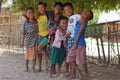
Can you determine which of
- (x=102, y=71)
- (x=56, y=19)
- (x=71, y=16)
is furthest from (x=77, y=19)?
(x=102, y=71)

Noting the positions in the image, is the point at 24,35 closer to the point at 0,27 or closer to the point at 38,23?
the point at 38,23

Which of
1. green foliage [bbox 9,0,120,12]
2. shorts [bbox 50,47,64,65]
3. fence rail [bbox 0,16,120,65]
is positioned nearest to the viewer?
shorts [bbox 50,47,64,65]

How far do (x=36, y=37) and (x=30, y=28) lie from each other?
274 millimetres

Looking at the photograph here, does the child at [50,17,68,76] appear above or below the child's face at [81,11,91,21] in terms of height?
below

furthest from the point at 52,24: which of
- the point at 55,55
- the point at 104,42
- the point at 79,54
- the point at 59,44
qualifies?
the point at 104,42

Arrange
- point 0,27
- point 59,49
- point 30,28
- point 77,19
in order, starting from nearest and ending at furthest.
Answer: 1. point 77,19
2. point 59,49
3. point 30,28
4. point 0,27

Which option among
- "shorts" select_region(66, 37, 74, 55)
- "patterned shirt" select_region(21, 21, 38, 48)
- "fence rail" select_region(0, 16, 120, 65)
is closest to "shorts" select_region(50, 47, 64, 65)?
"shorts" select_region(66, 37, 74, 55)

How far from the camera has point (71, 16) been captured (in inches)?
263

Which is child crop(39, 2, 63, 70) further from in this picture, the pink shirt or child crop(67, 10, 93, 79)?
child crop(67, 10, 93, 79)

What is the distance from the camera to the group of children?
21.3 feet

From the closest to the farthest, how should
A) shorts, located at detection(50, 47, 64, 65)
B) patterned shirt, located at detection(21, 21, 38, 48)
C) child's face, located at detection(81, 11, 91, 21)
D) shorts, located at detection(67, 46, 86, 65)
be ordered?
child's face, located at detection(81, 11, 91, 21) < shorts, located at detection(67, 46, 86, 65) < shorts, located at detection(50, 47, 64, 65) < patterned shirt, located at detection(21, 21, 38, 48)

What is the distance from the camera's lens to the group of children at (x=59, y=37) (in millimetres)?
6500

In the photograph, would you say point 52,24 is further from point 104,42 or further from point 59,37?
point 104,42

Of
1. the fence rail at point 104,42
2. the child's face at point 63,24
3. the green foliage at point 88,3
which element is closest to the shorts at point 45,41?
the child's face at point 63,24
